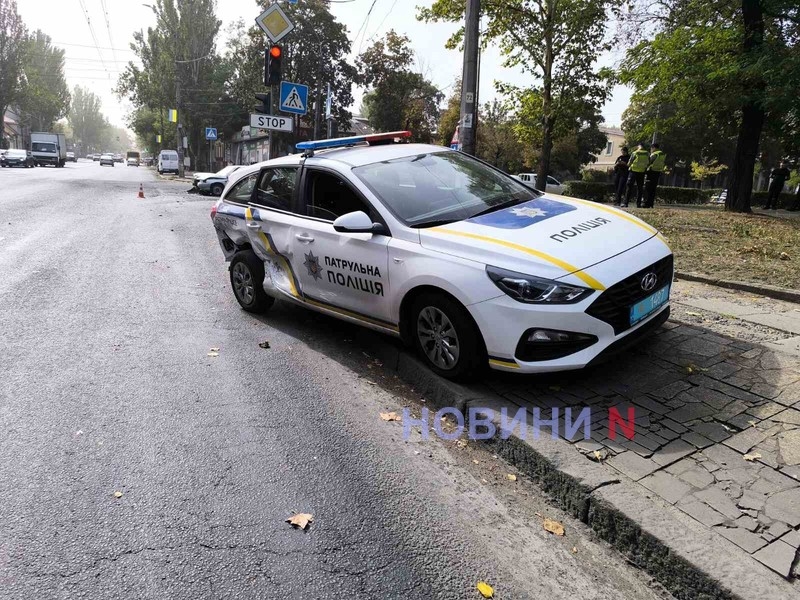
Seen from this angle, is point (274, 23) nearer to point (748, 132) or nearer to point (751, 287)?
point (751, 287)

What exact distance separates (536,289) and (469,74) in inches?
280

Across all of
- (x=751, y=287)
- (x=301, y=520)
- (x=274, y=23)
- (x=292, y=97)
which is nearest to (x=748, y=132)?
(x=751, y=287)

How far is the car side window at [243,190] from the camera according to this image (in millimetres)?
6082

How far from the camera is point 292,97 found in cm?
1330

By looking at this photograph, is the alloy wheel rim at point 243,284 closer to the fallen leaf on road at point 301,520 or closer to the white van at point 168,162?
the fallen leaf on road at point 301,520

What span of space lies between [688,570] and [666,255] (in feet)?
7.87

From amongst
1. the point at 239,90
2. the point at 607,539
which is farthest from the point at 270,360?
the point at 239,90

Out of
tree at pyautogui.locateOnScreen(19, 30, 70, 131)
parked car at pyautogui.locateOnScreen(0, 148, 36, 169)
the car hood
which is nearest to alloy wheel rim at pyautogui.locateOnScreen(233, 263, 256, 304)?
the car hood

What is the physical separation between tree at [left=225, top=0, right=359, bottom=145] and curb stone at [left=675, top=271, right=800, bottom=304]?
1438 inches

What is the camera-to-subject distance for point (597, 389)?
3.95 meters

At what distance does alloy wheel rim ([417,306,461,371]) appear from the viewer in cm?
402

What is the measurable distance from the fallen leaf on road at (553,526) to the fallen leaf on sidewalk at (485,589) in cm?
54

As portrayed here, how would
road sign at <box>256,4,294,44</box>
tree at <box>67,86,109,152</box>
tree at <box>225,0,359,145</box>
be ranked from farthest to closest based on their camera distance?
tree at <box>67,86,109,152</box>
tree at <box>225,0,359,145</box>
road sign at <box>256,4,294,44</box>

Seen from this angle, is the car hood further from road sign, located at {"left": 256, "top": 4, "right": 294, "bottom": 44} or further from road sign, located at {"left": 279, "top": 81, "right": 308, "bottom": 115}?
road sign, located at {"left": 279, "top": 81, "right": 308, "bottom": 115}
